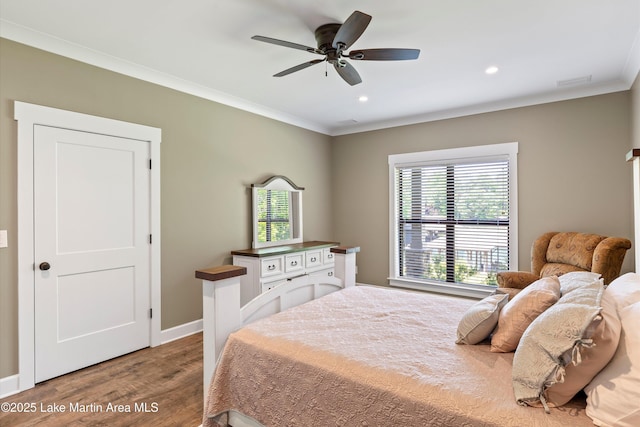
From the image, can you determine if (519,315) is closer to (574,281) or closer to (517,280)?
(574,281)

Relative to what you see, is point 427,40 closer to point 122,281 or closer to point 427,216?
point 427,216

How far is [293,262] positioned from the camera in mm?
4176

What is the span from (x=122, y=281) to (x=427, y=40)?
3325 millimetres

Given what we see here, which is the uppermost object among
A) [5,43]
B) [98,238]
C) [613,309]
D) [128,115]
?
[5,43]

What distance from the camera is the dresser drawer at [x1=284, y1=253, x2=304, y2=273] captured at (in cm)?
407

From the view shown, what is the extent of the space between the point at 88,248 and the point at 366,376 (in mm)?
2632

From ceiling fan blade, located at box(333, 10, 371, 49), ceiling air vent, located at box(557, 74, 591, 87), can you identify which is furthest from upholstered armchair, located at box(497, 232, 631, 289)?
ceiling fan blade, located at box(333, 10, 371, 49)

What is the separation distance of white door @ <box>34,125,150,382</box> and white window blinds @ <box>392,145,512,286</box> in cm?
340

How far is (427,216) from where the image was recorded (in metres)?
4.80

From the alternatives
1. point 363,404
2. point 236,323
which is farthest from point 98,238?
point 363,404

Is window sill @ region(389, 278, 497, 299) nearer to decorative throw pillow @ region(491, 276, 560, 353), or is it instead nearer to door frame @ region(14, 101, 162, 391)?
decorative throw pillow @ region(491, 276, 560, 353)

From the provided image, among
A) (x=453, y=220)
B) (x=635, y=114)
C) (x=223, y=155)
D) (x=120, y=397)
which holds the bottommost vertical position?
(x=120, y=397)

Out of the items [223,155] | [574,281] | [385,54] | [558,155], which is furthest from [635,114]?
[223,155]

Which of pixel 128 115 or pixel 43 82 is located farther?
pixel 128 115
